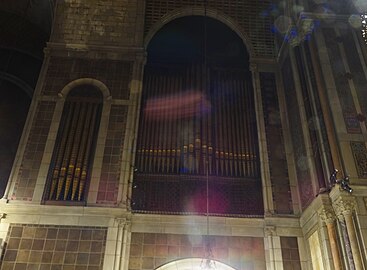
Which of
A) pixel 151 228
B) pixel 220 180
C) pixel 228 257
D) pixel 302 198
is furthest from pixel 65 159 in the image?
pixel 302 198

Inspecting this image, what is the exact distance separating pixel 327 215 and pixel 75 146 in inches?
261

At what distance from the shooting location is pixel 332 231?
31.0 ft

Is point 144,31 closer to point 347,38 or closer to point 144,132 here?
point 144,132

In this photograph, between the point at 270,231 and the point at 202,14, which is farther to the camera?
the point at 202,14

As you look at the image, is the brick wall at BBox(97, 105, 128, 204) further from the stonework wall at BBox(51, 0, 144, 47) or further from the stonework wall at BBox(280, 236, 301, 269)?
the stonework wall at BBox(280, 236, 301, 269)

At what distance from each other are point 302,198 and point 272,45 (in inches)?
214

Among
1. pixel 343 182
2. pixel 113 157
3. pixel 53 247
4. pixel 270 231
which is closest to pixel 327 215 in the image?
pixel 343 182

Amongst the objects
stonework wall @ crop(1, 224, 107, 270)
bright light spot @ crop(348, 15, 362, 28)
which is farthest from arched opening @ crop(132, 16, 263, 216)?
bright light spot @ crop(348, 15, 362, 28)

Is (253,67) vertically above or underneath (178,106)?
above

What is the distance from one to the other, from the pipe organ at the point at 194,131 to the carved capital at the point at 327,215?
108 inches

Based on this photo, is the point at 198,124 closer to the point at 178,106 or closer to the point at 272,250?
the point at 178,106

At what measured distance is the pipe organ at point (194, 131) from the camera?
12.2 m

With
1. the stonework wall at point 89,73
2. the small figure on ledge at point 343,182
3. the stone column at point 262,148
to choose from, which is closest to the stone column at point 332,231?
the small figure on ledge at point 343,182

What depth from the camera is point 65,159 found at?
12039mm
